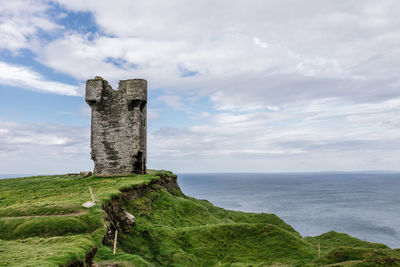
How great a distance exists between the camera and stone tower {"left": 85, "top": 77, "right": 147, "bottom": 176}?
31.4 meters

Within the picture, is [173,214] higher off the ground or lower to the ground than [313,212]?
higher

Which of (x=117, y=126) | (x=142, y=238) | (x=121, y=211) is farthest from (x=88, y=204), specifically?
(x=117, y=126)

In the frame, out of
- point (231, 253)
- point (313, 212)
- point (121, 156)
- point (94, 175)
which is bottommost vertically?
point (313, 212)

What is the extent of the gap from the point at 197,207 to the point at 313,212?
83217 mm

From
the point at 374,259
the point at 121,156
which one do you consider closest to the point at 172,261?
the point at 374,259

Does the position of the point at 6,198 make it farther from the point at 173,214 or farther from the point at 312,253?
the point at 312,253

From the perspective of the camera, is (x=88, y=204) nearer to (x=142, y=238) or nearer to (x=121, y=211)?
(x=121, y=211)

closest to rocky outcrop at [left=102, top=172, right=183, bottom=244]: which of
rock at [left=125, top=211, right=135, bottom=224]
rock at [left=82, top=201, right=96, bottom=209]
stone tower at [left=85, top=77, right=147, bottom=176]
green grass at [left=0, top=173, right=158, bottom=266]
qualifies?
rock at [left=125, top=211, right=135, bottom=224]

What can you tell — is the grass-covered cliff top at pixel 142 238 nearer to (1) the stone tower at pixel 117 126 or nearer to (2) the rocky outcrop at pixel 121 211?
A: (2) the rocky outcrop at pixel 121 211

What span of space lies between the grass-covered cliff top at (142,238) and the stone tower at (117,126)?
6.69 metres

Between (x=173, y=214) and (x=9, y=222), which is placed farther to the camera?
(x=173, y=214)

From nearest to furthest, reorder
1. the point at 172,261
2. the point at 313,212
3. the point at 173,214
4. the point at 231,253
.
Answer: the point at 172,261
the point at 231,253
the point at 173,214
the point at 313,212

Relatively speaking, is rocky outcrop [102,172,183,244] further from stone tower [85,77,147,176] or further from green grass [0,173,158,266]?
stone tower [85,77,147,176]

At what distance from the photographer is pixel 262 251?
18.4m
